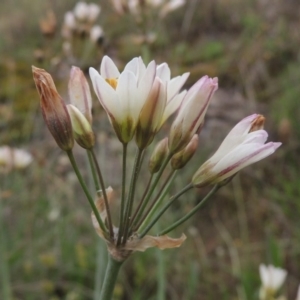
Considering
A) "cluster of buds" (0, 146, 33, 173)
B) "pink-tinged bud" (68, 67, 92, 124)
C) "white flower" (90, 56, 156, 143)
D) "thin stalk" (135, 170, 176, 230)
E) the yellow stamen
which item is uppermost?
"cluster of buds" (0, 146, 33, 173)

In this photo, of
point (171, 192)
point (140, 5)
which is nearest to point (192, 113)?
point (140, 5)

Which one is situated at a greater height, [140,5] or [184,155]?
[140,5]

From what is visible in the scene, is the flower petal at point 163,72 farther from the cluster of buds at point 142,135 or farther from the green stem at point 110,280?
the green stem at point 110,280

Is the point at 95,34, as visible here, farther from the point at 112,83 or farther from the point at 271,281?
the point at 112,83

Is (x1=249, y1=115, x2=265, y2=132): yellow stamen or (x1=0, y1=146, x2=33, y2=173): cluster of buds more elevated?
(x1=0, y1=146, x2=33, y2=173): cluster of buds

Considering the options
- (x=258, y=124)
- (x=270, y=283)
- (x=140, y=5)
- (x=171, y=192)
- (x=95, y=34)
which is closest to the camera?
(x=258, y=124)

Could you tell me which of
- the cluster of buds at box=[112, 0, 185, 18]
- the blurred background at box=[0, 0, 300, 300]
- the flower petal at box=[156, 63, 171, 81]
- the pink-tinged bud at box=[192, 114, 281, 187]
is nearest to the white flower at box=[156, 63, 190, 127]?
the flower petal at box=[156, 63, 171, 81]

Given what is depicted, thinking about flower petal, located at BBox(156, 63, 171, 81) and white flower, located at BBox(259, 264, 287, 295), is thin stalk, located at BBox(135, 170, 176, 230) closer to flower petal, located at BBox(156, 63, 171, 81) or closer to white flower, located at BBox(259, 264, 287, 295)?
flower petal, located at BBox(156, 63, 171, 81)

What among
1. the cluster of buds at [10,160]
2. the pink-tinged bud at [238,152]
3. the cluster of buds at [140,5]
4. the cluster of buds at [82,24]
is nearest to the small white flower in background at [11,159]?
the cluster of buds at [10,160]

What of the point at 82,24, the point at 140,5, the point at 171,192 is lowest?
the point at 171,192
